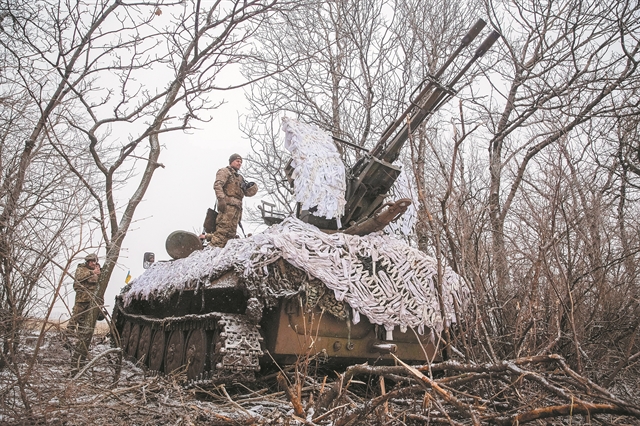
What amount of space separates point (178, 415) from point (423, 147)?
7.76 metres

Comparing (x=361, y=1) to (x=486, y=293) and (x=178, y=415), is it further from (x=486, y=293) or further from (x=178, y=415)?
(x=178, y=415)

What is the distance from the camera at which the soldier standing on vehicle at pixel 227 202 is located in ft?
23.9

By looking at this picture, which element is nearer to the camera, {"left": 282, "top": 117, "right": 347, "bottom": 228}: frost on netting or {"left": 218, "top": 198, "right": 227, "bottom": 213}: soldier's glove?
{"left": 282, "top": 117, "right": 347, "bottom": 228}: frost on netting

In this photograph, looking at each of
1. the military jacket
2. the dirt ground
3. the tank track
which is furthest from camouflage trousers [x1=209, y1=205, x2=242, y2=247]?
the dirt ground

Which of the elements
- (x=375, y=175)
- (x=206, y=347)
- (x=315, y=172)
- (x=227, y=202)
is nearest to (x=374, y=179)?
(x=375, y=175)

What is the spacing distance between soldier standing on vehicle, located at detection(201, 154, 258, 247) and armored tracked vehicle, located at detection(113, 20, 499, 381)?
109 centimetres

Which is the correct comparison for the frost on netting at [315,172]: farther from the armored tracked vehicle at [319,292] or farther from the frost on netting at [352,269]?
the frost on netting at [352,269]

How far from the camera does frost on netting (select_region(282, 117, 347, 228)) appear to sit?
18.8 feet

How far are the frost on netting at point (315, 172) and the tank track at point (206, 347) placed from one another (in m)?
1.40

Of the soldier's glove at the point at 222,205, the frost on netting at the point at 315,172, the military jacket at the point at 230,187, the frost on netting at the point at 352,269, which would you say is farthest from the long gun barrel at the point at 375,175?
the soldier's glove at the point at 222,205

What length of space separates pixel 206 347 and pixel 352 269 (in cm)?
173

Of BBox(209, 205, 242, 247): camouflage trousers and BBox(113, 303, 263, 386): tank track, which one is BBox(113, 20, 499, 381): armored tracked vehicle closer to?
BBox(113, 303, 263, 386): tank track

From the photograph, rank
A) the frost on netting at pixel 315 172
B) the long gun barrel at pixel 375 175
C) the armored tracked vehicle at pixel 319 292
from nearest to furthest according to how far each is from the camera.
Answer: the armored tracked vehicle at pixel 319 292
the frost on netting at pixel 315 172
the long gun barrel at pixel 375 175

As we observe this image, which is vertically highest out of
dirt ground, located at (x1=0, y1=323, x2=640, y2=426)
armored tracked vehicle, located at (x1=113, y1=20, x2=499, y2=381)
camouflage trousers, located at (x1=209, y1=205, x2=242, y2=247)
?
camouflage trousers, located at (x1=209, y1=205, x2=242, y2=247)
